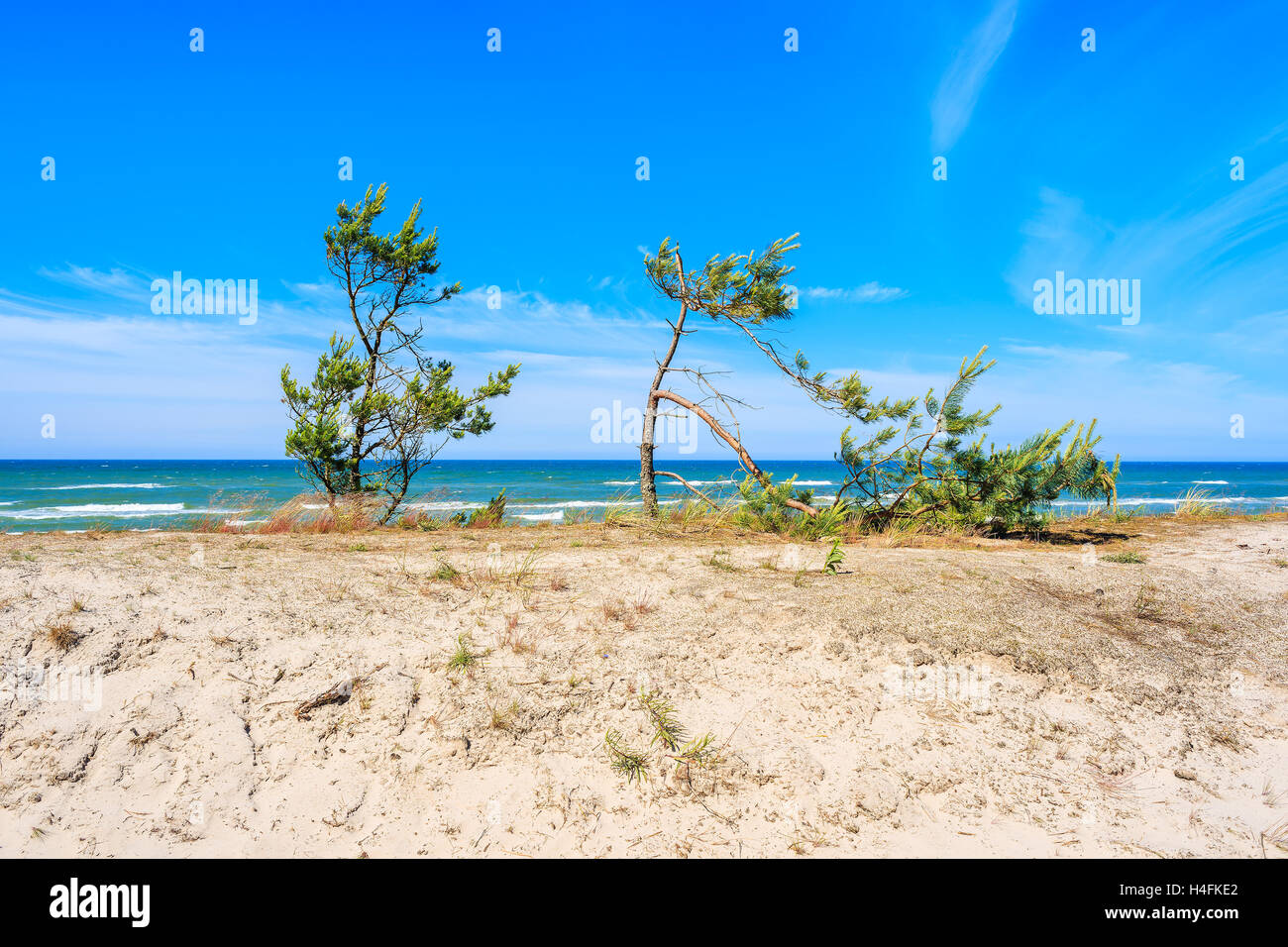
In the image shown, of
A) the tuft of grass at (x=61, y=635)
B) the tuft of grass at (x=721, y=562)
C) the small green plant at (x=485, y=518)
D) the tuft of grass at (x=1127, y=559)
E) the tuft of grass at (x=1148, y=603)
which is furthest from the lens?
the small green plant at (x=485, y=518)

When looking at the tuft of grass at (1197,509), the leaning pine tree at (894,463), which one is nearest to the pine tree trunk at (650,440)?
the leaning pine tree at (894,463)

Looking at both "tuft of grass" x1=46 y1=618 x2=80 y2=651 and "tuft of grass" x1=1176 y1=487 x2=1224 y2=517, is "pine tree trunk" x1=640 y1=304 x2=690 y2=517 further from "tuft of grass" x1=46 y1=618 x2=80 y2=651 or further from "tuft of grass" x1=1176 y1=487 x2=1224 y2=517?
"tuft of grass" x1=1176 y1=487 x2=1224 y2=517

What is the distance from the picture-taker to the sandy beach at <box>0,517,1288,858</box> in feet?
10.5

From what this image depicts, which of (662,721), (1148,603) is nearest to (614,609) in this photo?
(662,721)

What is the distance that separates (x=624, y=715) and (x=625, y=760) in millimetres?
380

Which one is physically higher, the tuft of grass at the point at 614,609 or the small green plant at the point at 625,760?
the tuft of grass at the point at 614,609

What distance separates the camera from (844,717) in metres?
4.00

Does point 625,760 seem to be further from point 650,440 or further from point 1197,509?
point 1197,509

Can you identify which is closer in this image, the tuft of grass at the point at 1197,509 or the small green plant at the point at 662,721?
the small green plant at the point at 662,721

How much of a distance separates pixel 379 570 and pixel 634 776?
3944mm

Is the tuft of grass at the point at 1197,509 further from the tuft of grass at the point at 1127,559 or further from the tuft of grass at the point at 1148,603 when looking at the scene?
the tuft of grass at the point at 1148,603

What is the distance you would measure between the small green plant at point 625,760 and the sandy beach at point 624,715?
0.03 meters

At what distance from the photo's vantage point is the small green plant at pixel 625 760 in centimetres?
354

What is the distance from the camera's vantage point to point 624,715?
13.0 ft
